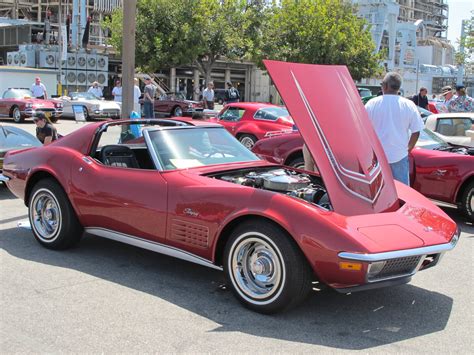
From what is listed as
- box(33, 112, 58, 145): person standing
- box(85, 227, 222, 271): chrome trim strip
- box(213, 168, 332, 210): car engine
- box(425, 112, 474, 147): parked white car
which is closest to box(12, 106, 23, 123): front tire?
box(33, 112, 58, 145): person standing

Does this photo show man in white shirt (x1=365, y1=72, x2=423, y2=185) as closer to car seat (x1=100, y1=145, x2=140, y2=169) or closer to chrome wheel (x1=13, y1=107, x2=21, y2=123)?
car seat (x1=100, y1=145, x2=140, y2=169)

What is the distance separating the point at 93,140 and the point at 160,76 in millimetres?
44081

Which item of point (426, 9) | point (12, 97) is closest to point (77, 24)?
point (12, 97)

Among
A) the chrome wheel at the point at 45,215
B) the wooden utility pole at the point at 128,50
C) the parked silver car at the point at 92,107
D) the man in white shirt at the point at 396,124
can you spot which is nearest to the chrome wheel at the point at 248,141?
the wooden utility pole at the point at 128,50

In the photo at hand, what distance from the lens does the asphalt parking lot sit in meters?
3.62

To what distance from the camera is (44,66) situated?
37562 millimetres

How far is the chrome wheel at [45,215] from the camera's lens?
5.63 meters

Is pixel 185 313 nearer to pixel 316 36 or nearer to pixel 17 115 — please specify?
pixel 17 115

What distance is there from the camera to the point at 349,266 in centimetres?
372

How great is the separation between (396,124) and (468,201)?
2057 millimetres

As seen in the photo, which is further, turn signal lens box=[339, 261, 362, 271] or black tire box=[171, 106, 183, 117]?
black tire box=[171, 106, 183, 117]

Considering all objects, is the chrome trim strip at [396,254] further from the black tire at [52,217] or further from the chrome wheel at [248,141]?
the chrome wheel at [248,141]

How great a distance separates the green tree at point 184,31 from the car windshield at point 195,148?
89.7 feet

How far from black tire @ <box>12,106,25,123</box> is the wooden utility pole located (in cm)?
1339
